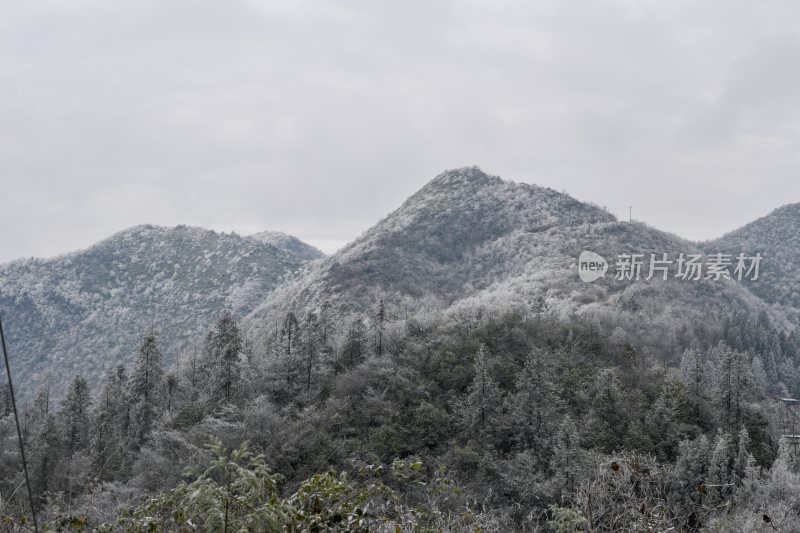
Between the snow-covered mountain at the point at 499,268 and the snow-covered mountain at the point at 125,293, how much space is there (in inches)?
979

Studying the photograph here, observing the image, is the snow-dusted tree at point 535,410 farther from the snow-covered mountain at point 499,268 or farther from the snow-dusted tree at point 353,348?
the snow-covered mountain at point 499,268

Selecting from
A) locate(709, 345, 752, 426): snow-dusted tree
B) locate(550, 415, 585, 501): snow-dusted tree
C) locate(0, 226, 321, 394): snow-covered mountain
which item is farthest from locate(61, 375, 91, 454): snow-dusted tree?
locate(0, 226, 321, 394): snow-covered mountain

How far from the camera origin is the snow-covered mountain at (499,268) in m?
85.9

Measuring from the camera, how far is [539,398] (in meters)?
38.2

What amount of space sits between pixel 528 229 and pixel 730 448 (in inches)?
4128

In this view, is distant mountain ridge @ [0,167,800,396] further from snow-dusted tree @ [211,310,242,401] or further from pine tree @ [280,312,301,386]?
snow-dusted tree @ [211,310,242,401]

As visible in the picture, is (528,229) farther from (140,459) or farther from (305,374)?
(140,459)

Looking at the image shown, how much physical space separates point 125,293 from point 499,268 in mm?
100690

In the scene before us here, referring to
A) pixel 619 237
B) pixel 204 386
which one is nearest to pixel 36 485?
pixel 204 386

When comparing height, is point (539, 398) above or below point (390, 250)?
below

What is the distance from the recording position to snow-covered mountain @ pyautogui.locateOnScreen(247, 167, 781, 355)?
8594cm

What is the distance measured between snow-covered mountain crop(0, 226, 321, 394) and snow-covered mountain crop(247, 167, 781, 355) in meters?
24.9

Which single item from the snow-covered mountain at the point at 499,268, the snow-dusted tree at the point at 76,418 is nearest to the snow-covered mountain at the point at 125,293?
the snow-covered mountain at the point at 499,268

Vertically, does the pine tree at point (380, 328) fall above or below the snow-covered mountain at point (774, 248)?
below
